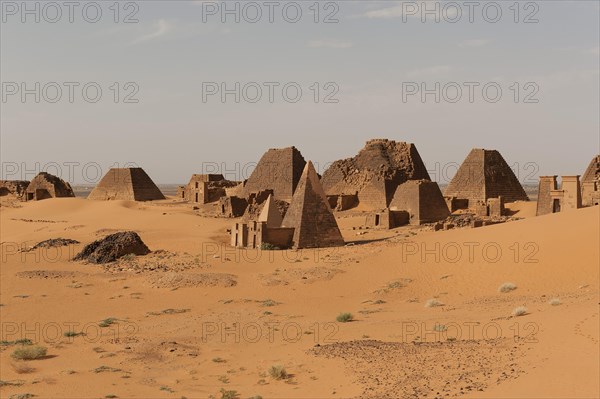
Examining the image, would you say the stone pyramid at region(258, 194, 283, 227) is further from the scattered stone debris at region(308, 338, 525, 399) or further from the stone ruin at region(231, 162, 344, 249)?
the scattered stone debris at region(308, 338, 525, 399)

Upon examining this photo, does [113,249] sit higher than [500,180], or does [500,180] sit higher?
[500,180]

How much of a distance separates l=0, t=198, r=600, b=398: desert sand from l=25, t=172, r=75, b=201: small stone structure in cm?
2641

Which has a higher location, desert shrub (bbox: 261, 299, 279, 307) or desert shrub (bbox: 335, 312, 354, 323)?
desert shrub (bbox: 335, 312, 354, 323)

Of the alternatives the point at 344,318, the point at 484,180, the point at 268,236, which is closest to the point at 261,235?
the point at 268,236

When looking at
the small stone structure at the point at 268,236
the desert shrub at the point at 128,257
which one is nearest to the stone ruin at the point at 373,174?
the small stone structure at the point at 268,236

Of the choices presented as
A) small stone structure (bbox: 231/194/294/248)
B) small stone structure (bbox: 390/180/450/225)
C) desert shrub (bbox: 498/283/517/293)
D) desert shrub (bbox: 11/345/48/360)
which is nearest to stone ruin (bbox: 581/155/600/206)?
small stone structure (bbox: 390/180/450/225)

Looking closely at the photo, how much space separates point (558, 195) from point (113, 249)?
71.0 feet

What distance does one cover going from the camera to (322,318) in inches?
570

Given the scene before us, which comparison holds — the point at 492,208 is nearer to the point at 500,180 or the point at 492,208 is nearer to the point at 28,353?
the point at 500,180

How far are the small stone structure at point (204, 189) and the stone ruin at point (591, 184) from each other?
26.8m

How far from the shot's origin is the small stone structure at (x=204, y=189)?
52.4 metres

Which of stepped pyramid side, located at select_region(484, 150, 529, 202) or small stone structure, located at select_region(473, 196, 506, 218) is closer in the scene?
small stone structure, located at select_region(473, 196, 506, 218)

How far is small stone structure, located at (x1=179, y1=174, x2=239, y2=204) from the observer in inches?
2063

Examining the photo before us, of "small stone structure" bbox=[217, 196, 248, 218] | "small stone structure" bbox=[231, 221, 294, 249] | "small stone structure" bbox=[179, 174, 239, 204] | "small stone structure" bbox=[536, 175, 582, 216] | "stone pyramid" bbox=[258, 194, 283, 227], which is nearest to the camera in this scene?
"small stone structure" bbox=[231, 221, 294, 249]
